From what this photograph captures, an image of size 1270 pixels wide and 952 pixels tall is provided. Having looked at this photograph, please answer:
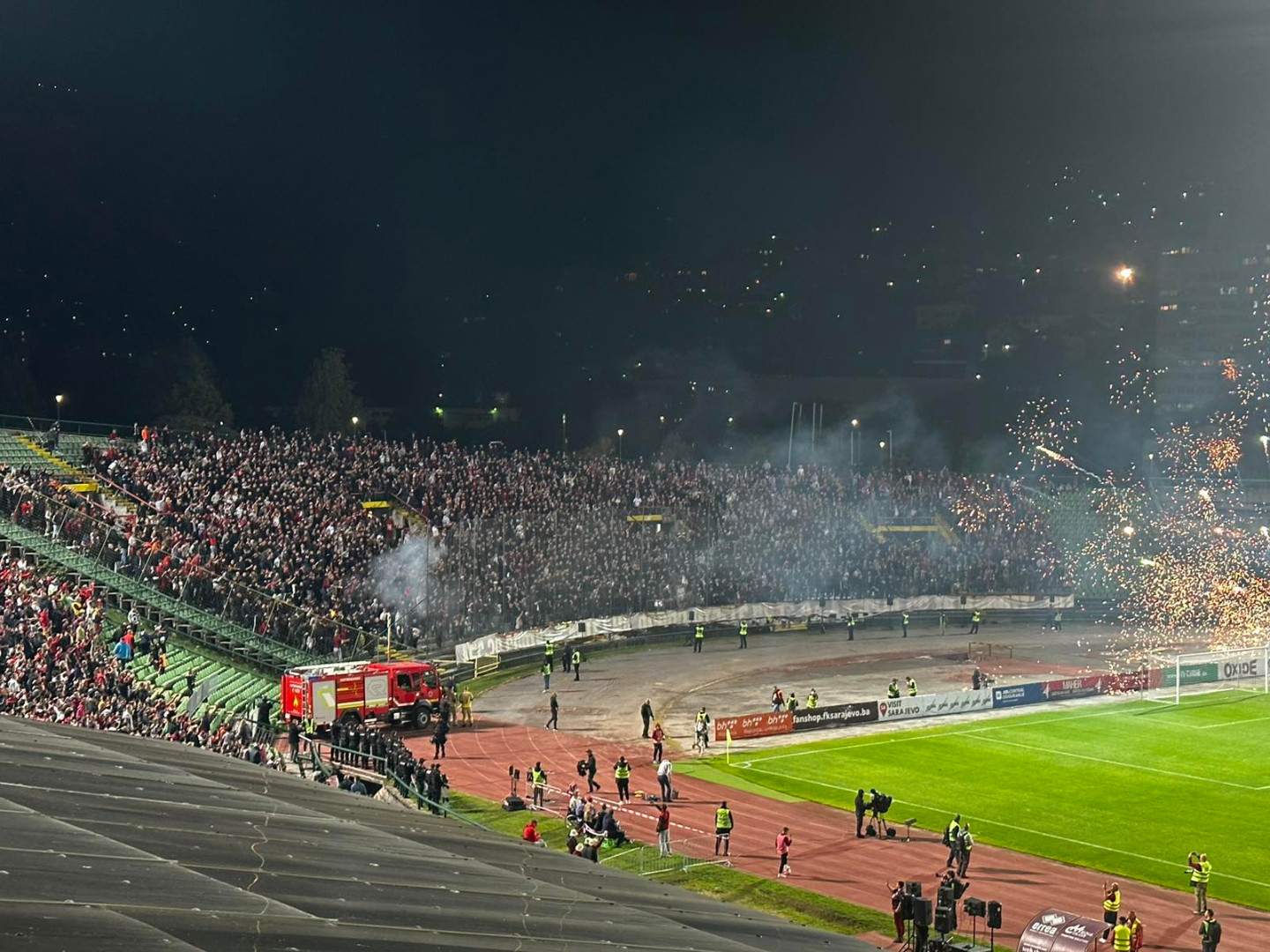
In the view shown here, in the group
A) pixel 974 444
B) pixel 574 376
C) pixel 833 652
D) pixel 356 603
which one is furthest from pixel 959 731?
pixel 574 376

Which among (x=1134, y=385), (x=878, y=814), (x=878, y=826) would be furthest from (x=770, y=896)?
(x=1134, y=385)

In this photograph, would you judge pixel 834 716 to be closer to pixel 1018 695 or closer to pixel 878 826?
pixel 1018 695

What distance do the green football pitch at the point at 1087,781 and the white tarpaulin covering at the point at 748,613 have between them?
1970 centimetres

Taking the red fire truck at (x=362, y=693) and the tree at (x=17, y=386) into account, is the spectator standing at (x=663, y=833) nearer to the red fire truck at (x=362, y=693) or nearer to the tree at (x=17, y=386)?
the red fire truck at (x=362, y=693)

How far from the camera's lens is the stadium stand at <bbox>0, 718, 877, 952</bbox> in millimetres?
9141

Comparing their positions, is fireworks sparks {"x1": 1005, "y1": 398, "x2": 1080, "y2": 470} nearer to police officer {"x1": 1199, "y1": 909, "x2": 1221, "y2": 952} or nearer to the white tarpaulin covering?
the white tarpaulin covering

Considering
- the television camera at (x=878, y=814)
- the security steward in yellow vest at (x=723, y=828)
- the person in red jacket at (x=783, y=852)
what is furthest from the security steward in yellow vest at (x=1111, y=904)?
the security steward in yellow vest at (x=723, y=828)

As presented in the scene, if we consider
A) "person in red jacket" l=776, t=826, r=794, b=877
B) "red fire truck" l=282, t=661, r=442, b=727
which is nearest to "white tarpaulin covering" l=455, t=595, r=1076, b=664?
"red fire truck" l=282, t=661, r=442, b=727

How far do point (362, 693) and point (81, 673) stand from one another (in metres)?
13.6

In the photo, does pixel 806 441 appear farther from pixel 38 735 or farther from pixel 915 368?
pixel 38 735

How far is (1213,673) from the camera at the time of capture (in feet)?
216

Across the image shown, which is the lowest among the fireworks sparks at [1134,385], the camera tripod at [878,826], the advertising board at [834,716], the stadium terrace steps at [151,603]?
the camera tripod at [878,826]

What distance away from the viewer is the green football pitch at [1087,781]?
38125 mm

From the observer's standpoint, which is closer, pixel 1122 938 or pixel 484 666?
pixel 1122 938
